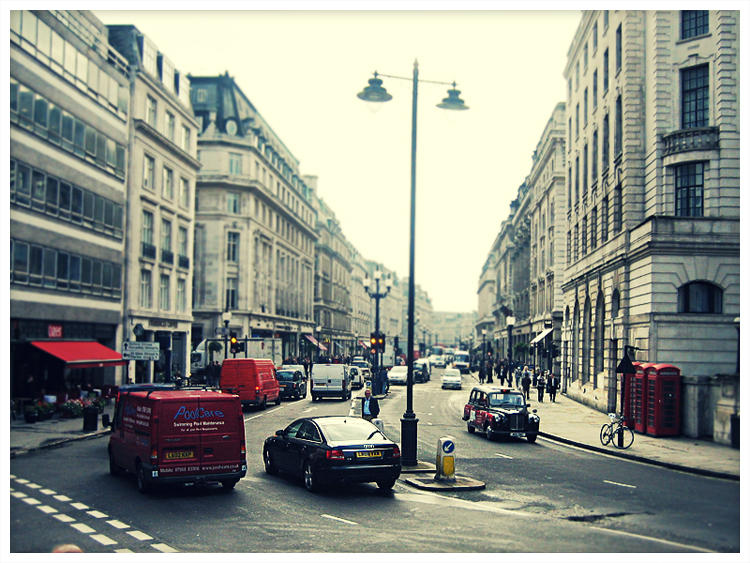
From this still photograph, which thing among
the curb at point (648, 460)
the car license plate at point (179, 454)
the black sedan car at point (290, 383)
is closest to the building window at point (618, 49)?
the curb at point (648, 460)

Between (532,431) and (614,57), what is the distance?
1916cm

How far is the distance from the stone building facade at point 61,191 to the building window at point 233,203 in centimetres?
3439

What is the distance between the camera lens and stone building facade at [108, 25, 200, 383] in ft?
149

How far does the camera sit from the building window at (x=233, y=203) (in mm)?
74938

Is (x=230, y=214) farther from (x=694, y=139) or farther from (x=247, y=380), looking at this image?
(x=694, y=139)

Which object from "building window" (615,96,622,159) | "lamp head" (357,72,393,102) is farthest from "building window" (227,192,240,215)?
"lamp head" (357,72,393,102)

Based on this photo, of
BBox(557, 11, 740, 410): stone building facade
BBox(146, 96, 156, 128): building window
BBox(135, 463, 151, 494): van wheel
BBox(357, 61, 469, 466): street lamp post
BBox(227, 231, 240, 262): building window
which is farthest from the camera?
BBox(227, 231, 240, 262): building window

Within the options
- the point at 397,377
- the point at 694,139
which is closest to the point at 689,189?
the point at 694,139

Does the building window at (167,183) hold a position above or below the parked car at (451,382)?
above

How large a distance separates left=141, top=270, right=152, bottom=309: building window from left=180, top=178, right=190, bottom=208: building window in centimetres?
774

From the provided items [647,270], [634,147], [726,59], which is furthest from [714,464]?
[634,147]

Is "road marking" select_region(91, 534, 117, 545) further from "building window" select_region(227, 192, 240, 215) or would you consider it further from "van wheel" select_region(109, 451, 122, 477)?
"building window" select_region(227, 192, 240, 215)

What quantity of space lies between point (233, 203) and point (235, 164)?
381 cm

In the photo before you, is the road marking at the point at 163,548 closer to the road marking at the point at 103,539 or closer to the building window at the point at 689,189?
the road marking at the point at 103,539
